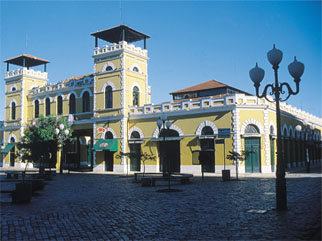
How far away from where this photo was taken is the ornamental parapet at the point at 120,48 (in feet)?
102

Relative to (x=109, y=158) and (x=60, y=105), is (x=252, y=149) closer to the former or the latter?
(x=109, y=158)

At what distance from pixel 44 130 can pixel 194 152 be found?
46.1 feet

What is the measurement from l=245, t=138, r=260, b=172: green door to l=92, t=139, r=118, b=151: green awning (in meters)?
12.1

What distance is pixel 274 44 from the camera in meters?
9.66

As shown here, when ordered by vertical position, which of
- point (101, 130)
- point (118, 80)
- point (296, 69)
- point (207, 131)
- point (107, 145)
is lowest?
point (107, 145)

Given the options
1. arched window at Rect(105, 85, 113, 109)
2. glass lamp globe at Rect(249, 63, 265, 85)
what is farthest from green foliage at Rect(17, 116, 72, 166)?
glass lamp globe at Rect(249, 63, 265, 85)

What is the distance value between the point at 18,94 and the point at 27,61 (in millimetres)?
4411

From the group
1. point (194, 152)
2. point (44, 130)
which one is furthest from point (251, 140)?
point (44, 130)

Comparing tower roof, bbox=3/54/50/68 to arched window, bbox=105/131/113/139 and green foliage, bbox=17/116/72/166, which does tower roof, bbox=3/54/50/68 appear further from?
arched window, bbox=105/131/113/139

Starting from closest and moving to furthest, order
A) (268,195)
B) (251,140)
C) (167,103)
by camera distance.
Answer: (268,195) → (251,140) → (167,103)

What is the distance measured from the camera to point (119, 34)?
32625 mm

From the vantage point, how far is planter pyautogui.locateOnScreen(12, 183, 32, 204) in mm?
10766

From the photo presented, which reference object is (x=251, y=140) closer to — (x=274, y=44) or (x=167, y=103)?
(x=167, y=103)

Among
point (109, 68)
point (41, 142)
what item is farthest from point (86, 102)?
point (41, 142)
